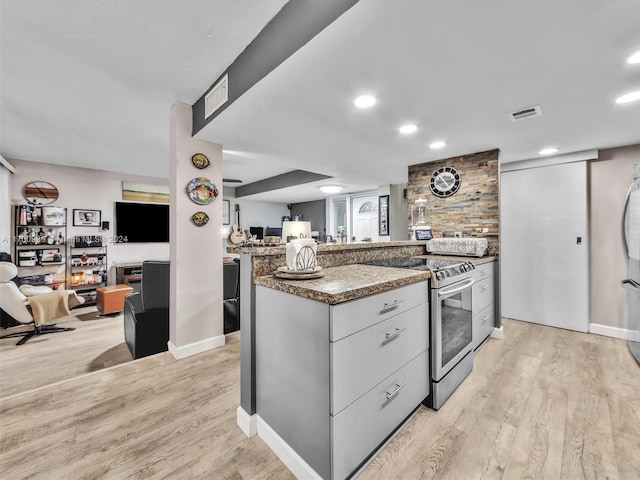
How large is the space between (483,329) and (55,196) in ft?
22.3

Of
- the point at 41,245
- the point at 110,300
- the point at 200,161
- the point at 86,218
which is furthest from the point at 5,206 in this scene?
the point at 200,161

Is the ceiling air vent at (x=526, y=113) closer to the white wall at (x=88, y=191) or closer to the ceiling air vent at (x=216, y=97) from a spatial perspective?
the ceiling air vent at (x=216, y=97)

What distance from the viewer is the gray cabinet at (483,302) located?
2.54 metres

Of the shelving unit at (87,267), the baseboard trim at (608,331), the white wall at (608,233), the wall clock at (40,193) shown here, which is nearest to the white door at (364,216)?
the white wall at (608,233)

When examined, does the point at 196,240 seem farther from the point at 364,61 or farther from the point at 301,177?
the point at 301,177

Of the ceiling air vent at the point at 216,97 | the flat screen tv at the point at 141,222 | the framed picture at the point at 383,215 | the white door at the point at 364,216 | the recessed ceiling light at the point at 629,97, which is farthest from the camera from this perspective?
the white door at the point at 364,216

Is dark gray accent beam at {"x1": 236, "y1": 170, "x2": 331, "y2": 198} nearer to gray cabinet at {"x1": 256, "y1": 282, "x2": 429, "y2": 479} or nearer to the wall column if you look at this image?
the wall column

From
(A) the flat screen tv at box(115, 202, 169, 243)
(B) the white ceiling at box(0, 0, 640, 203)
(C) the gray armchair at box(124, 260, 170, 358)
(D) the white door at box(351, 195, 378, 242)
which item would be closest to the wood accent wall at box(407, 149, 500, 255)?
(B) the white ceiling at box(0, 0, 640, 203)

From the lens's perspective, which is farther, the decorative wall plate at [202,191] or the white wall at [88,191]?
the white wall at [88,191]

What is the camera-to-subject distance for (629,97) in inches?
77.4

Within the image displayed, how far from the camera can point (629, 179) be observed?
302 centimetres

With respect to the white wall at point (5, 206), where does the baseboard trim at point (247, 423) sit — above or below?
below

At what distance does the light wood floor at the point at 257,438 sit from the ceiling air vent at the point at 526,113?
2.17 meters

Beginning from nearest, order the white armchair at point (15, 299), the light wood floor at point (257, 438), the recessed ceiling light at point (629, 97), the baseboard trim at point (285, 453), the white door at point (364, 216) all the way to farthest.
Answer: the baseboard trim at point (285, 453) → the light wood floor at point (257, 438) → the recessed ceiling light at point (629, 97) → the white armchair at point (15, 299) → the white door at point (364, 216)
